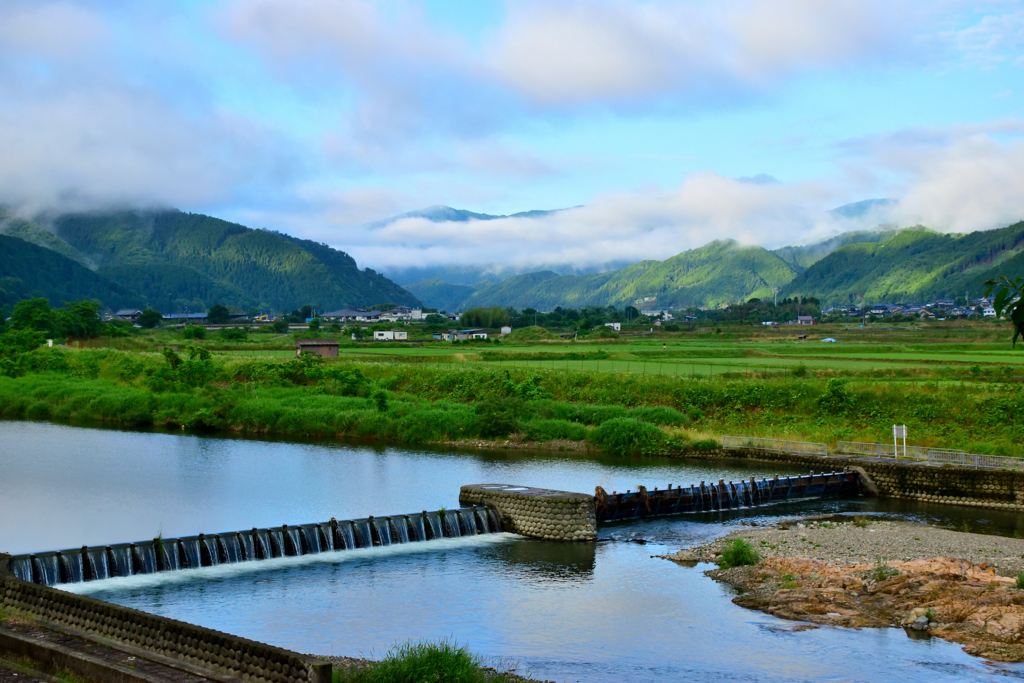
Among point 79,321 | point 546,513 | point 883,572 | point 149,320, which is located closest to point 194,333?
point 79,321

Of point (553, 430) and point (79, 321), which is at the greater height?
point (79, 321)

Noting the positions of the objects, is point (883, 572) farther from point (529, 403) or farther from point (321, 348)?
point (321, 348)

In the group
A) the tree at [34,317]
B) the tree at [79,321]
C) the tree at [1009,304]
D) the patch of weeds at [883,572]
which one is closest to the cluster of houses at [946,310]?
the tree at [79,321]

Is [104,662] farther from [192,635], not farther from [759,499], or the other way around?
[759,499]

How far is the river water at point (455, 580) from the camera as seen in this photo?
18688 millimetres

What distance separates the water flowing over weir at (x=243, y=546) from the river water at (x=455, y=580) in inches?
17.6

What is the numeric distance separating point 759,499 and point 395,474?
15594 mm

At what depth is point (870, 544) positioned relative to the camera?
27.0 metres

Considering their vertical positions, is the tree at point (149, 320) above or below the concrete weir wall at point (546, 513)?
above

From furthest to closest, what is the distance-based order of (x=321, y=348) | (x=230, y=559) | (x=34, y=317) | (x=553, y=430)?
(x=34, y=317)
(x=321, y=348)
(x=553, y=430)
(x=230, y=559)

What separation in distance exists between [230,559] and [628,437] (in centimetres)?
2686

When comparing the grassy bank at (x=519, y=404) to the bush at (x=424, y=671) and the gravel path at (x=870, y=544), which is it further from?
the bush at (x=424, y=671)

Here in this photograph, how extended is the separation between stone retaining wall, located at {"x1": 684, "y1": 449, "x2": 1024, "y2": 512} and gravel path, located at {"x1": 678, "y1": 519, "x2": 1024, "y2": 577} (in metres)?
5.78

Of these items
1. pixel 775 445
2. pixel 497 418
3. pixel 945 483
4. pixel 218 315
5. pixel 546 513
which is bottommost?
pixel 945 483
